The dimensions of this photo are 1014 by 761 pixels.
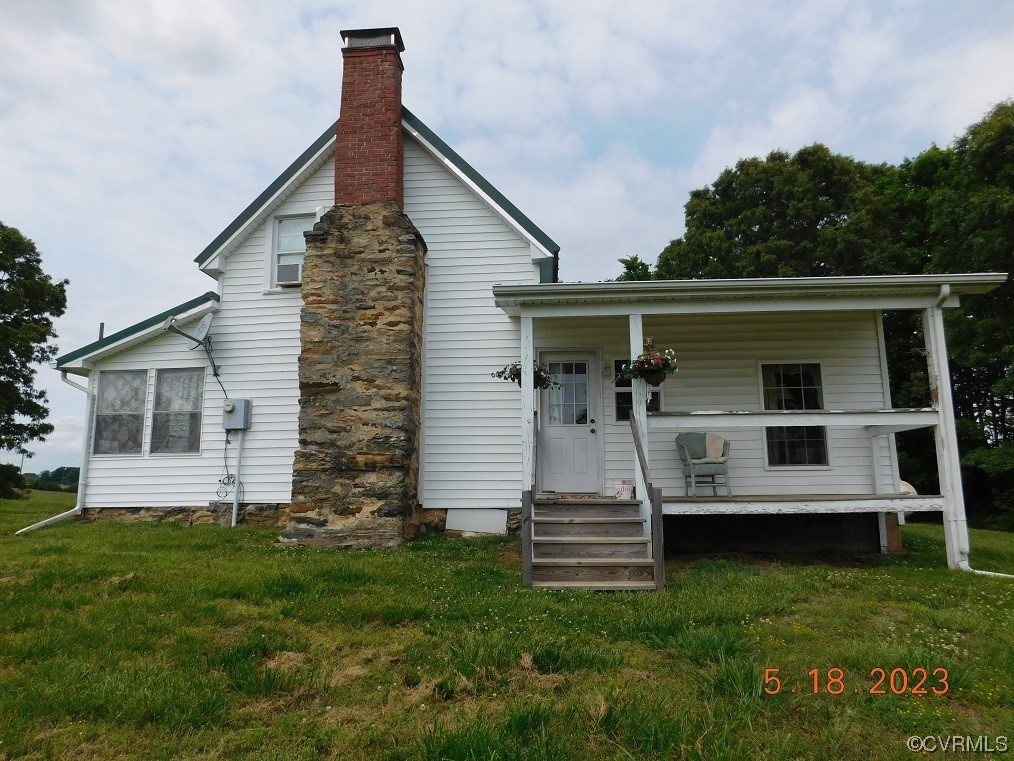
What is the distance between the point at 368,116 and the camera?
956 cm

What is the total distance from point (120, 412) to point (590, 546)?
875 centimetres

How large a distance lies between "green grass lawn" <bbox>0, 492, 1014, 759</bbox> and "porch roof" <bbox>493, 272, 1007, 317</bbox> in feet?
10.3

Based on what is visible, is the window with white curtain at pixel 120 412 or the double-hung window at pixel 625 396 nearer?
the double-hung window at pixel 625 396

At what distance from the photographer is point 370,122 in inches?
376

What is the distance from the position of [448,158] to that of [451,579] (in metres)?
6.81

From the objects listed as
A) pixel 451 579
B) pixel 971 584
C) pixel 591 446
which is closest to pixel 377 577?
pixel 451 579

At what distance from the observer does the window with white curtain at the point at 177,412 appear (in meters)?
10.5

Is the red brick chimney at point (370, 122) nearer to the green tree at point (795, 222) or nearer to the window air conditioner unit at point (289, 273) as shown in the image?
the window air conditioner unit at point (289, 273)

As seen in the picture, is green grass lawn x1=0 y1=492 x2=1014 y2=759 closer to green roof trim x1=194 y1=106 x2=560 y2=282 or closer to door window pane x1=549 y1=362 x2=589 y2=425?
door window pane x1=549 y1=362 x2=589 y2=425

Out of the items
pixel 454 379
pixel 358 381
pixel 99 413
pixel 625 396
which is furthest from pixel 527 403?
pixel 99 413

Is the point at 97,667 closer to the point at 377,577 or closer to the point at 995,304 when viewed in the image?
the point at 377,577

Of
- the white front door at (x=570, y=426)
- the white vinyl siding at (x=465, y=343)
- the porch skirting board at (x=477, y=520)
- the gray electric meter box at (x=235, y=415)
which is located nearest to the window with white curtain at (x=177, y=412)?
the gray electric meter box at (x=235, y=415)

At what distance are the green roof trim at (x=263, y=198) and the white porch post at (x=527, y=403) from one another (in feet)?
18.0

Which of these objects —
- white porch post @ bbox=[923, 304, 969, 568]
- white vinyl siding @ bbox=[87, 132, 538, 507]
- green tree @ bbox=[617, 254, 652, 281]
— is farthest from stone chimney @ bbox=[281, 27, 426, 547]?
green tree @ bbox=[617, 254, 652, 281]
